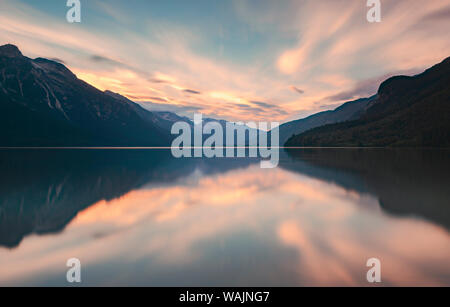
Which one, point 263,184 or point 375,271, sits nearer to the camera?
point 375,271

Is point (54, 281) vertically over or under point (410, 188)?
under

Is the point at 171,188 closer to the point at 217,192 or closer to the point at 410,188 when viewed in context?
the point at 217,192

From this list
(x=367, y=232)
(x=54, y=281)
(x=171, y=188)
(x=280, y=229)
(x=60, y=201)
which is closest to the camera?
(x=54, y=281)

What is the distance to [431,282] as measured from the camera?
21.1 feet

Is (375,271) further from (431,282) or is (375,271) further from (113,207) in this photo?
(113,207)

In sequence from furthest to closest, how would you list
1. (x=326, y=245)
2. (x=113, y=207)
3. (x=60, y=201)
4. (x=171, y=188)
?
(x=171, y=188) → (x=60, y=201) → (x=113, y=207) → (x=326, y=245)

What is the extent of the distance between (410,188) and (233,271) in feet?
63.7

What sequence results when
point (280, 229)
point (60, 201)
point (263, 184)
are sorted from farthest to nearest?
point (263, 184) < point (60, 201) < point (280, 229)

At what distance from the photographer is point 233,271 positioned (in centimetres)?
707

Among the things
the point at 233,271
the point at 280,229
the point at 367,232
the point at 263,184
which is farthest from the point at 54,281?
the point at 263,184

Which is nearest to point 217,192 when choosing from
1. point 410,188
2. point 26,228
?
point 26,228

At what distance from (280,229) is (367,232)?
3.72m

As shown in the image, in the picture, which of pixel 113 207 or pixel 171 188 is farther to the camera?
pixel 171 188
